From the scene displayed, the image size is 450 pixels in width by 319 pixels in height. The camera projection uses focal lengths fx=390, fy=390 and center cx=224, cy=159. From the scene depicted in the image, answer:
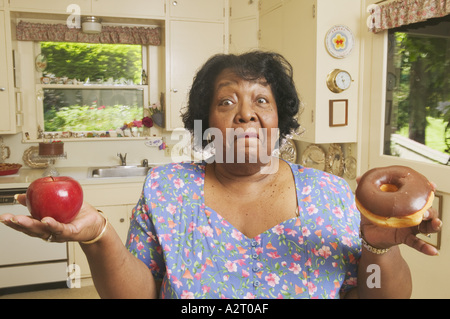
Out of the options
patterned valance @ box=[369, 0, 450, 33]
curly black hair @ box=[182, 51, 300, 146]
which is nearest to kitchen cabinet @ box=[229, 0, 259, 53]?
patterned valance @ box=[369, 0, 450, 33]

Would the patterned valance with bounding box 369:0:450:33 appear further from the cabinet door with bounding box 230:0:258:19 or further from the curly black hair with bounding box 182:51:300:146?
the cabinet door with bounding box 230:0:258:19

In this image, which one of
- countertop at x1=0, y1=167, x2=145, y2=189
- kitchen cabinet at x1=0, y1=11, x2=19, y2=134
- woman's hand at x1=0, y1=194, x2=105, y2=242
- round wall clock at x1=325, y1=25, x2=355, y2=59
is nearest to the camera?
woman's hand at x1=0, y1=194, x2=105, y2=242

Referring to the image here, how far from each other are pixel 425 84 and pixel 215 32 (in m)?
1.98

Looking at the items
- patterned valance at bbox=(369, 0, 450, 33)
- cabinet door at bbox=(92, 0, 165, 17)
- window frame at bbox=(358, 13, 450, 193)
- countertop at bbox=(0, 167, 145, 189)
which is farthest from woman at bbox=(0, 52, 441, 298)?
cabinet door at bbox=(92, 0, 165, 17)

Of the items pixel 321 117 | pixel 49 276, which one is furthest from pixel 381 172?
pixel 49 276

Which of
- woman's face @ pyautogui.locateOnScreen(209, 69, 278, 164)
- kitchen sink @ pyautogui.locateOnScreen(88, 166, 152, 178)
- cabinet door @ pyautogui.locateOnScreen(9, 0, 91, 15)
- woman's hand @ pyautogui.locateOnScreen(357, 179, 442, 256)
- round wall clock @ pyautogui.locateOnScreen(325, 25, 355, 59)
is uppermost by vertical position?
cabinet door @ pyautogui.locateOnScreen(9, 0, 91, 15)

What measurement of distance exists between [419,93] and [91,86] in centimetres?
269

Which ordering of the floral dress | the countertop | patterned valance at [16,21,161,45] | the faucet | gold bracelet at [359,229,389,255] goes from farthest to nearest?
the faucet, patterned valance at [16,21,161,45], the countertop, the floral dress, gold bracelet at [359,229,389,255]

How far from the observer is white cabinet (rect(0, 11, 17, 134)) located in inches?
122

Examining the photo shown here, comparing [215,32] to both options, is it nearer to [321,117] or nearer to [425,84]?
[321,117]

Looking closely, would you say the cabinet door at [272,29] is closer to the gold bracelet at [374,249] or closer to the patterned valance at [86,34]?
the patterned valance at [86,34]

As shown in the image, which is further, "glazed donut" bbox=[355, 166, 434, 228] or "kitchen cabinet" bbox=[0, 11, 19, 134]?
"kitchen cabinet" bbox=[0, 11, 19, 134]

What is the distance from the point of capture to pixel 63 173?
3.43 metres

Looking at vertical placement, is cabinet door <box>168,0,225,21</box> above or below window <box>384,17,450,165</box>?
above
